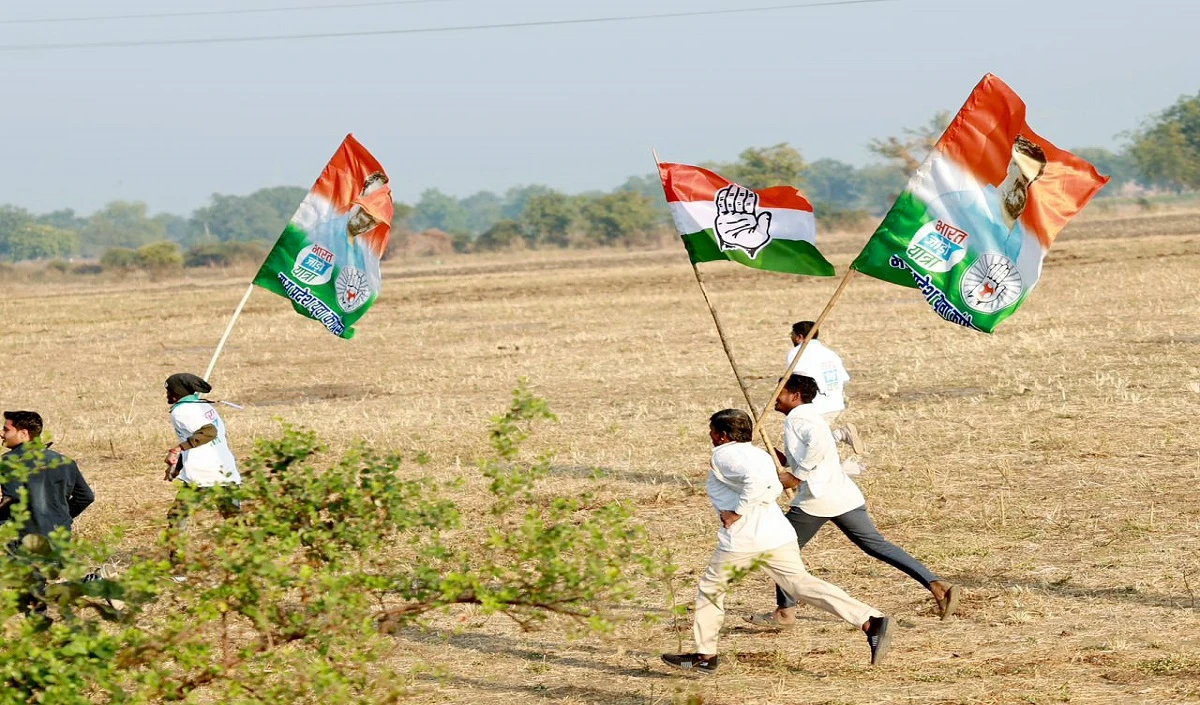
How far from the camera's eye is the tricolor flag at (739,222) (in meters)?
10.2

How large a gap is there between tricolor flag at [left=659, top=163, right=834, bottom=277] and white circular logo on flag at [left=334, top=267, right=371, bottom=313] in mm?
2360

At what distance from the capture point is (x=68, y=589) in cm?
576

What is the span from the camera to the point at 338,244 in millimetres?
11367

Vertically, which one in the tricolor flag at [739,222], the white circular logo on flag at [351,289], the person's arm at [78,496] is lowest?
the person's arm at [78,496]

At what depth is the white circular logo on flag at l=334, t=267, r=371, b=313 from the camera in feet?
36.7

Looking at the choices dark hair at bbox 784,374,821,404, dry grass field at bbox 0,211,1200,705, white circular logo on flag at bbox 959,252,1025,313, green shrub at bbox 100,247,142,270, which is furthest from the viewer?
green shrub at bbox 100,247,142,270

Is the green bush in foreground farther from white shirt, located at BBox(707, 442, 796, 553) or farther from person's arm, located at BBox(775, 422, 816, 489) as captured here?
person's arm, located at BBox(775, 422, 816, 489)

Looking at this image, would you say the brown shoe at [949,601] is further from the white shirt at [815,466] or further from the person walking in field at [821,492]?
the white shirt at [815,466]

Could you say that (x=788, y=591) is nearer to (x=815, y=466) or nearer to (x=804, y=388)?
(x=815, y=466)

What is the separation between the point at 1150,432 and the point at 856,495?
6.43 metres

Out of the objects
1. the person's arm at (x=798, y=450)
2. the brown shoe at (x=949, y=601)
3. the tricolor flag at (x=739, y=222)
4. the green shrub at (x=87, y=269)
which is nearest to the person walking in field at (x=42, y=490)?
the person's arm at (x=798, y=450)

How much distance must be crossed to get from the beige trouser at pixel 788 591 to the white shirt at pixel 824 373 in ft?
8.74

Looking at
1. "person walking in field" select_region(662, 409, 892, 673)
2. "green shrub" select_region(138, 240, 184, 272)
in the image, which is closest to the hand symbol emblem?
"person walking in field" select_region(662, 409, 892, 673)

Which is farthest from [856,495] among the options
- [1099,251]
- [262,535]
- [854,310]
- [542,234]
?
[542,234]
